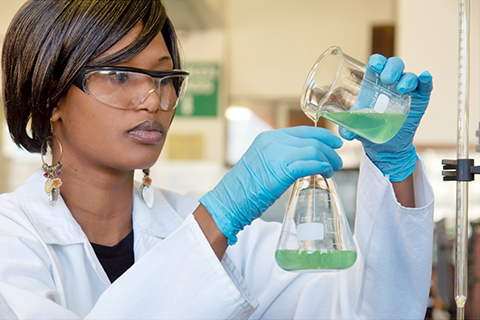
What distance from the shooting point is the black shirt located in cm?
149

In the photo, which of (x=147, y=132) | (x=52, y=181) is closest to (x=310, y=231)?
(x=147, y=132)

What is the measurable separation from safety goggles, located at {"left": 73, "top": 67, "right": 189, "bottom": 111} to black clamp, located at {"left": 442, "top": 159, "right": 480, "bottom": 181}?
0.78 metres

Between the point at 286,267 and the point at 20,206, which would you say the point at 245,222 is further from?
the point at 20,206

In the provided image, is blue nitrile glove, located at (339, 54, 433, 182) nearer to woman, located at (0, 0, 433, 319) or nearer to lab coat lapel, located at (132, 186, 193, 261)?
woman, located at (0, 0, 433, 319)

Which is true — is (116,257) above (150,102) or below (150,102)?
below

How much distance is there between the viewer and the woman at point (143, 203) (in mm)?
1082

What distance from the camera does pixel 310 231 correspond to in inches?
39.7

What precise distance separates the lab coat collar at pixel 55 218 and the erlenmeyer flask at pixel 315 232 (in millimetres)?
657

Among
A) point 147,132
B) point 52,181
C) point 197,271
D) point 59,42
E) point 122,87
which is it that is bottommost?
point 197,271

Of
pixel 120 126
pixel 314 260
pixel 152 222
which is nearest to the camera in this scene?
pixel 314 260

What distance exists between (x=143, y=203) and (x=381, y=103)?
3.00 ft

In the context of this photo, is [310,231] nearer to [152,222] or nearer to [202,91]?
[152,222]

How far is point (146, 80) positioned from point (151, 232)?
476 millimetres

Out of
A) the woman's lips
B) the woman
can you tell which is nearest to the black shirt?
the woman
